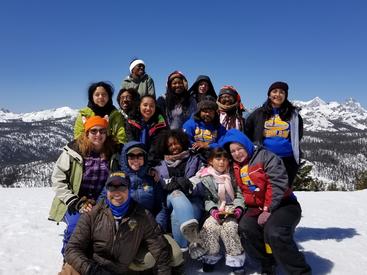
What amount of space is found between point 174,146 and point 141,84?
3.40m

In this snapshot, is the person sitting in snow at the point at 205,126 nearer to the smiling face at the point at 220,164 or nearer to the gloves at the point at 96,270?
the smiling face at the point at 220,164

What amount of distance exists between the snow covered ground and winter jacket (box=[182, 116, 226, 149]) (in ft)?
7.61

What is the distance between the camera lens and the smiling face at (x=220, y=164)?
5312 mm

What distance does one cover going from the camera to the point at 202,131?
6.16 meters

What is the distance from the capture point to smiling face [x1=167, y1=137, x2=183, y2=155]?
5.69m

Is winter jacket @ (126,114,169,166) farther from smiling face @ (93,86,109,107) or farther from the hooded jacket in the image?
the hooded jacket

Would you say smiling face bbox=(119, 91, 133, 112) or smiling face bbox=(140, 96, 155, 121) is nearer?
smiling face bbox=(140, 96, 155, 121)

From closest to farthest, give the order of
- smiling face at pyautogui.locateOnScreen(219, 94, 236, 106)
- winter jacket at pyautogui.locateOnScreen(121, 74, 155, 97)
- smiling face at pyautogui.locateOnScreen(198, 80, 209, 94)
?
smiling face at pyautogui.locateOnScreen(219, 94, 236, 106), smiling face at pyautogui.locateOnScreen(198, 80, 209, 94), winter jacket at pyautogui.locateOnScreen(121, 74, 155, 97)

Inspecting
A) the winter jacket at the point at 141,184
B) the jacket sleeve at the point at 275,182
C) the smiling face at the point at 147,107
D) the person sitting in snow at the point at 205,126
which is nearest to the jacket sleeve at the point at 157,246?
the winter jacket at the point at 141,184

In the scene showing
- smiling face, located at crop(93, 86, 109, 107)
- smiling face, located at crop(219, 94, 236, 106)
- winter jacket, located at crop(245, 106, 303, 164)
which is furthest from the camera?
smiling face, located at crop(219, 94, 236, 106)

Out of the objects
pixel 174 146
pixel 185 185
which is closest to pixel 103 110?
pixel 174 146

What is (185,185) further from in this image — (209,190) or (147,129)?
(147,129)

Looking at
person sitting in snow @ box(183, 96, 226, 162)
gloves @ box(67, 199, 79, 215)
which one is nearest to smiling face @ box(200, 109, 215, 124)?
person sitting in snow @ box(183, 96, 226, 162)

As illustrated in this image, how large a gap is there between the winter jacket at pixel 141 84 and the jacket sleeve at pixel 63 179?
379cm
